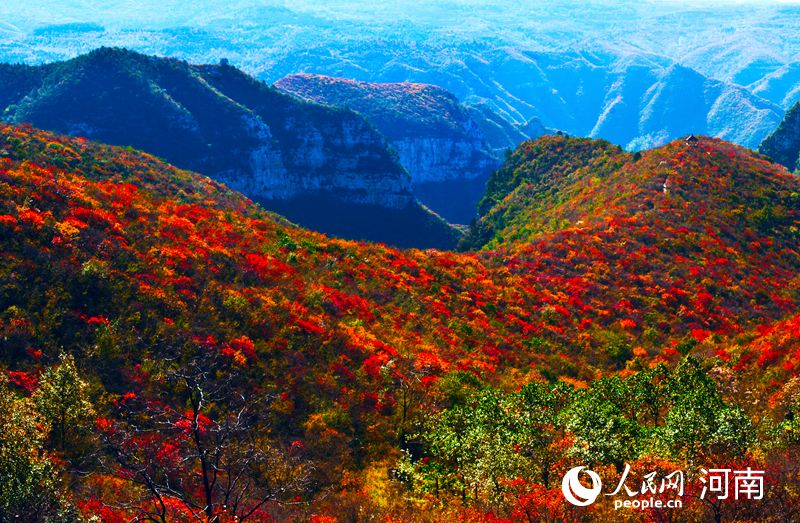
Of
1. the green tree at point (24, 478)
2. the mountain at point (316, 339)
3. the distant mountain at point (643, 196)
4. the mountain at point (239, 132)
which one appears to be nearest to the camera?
the green tree at point (24, 478)

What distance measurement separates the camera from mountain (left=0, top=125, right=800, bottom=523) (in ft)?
62.8

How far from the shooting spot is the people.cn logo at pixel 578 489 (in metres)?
17.0

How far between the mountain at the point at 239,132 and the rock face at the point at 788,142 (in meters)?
86.5

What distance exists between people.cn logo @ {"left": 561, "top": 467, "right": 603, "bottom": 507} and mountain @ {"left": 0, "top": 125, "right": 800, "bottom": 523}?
1.67 feet

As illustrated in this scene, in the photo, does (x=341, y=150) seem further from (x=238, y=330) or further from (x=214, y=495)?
(x=214, y=495)

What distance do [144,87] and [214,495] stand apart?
130 meters

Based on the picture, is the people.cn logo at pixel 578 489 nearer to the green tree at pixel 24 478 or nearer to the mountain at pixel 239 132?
the green tree at pixel 24 478

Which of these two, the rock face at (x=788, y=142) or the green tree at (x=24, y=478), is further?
the rock face at (x=788, y=142)

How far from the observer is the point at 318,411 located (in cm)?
2662

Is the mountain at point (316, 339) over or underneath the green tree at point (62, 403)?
underneath

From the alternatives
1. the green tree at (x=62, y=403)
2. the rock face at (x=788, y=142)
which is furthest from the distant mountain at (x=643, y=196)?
the rock face at (x=788, y=142)

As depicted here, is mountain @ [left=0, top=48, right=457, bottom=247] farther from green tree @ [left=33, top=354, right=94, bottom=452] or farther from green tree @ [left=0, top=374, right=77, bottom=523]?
green tree @ [left=0, top=374, right=77, bottom=523]

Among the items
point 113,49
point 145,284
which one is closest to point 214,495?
point 145,284

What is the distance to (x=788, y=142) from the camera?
144 metres
